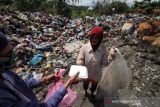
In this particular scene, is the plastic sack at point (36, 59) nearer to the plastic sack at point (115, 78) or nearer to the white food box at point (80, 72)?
the plastic sack at point (115, 78)

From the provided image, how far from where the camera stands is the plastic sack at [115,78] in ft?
15.3

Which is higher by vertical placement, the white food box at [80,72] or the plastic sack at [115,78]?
the white food box at [80,72]


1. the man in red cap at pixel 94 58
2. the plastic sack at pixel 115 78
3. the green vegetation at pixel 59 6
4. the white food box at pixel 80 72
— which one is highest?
the white food box at pixel 80 72

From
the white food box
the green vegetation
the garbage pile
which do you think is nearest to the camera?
the white food box

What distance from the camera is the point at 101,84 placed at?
195 inches

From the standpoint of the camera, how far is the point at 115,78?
4.77 metres

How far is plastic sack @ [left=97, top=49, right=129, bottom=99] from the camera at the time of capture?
4664 mm

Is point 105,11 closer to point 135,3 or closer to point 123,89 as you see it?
point 135,3

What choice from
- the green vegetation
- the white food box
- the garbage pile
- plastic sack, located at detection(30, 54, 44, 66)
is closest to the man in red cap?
the garbage pile

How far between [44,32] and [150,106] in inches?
313

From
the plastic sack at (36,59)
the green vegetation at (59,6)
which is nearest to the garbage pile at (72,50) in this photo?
the plastic sack at (36,59)

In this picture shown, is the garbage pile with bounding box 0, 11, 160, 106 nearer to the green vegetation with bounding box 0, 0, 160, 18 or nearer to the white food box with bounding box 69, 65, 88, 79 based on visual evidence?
the white food box with bounding box 69, 65, 88, 79

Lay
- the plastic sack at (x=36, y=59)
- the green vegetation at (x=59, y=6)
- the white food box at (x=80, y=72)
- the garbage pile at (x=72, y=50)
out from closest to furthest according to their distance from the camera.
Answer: the white food box at (x=80, y=72) → the garbage pile at (x=72, y=50) → the plastic sack at (x=36, y=59) → the green vegetation at (x=59, y=6)

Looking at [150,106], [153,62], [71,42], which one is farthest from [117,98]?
[71,42]
